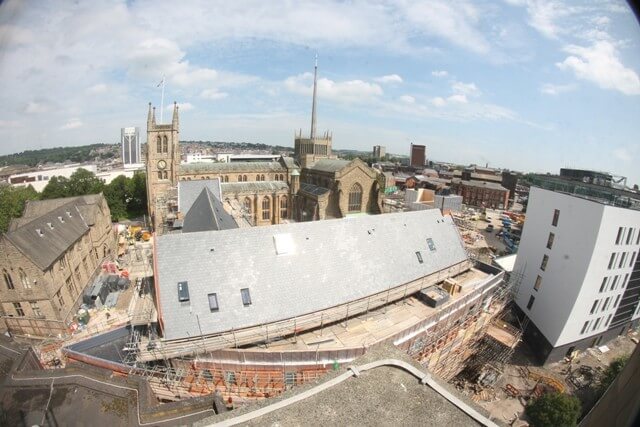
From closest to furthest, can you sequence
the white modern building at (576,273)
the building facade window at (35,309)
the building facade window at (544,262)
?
1. the white modern building at (576,273)
2. the building facade window at (35,309)
3. the building facade window at (544,262)

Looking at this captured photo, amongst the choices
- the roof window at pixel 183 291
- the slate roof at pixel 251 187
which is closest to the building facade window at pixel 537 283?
the roof window at pixel 183 291

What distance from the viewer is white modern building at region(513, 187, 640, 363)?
76.2 feet

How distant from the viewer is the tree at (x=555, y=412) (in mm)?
18312

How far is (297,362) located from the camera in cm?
1398

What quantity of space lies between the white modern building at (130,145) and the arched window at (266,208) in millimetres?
143259

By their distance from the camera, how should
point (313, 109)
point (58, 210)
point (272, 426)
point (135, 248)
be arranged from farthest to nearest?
point (313, 109) → point (135, 248) → point (58, 210) → point (272, 426)

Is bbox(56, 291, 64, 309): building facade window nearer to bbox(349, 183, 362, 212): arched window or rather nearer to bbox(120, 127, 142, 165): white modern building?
bbox(349, 183, 362, 212): arched window

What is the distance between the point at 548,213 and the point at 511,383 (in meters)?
16.0

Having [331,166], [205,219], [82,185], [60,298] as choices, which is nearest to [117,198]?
[82,185]

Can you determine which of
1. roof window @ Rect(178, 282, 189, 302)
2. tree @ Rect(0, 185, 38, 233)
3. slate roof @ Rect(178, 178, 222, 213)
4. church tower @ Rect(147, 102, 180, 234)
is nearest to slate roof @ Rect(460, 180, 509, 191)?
slate roof @ Rect(178, 178, 222, 213)

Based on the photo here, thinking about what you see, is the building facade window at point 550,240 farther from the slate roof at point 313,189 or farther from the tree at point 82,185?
the tree at point 82,185

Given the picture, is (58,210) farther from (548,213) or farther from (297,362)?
(548,213)

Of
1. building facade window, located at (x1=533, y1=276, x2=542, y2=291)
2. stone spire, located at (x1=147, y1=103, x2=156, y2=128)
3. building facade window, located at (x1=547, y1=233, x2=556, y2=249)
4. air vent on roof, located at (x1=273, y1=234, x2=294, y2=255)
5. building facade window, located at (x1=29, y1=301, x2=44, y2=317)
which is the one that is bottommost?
building facade window, located at (x1=29, y1=301, x2=44, y2=317)

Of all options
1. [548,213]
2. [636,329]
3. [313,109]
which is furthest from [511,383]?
[313,109]
